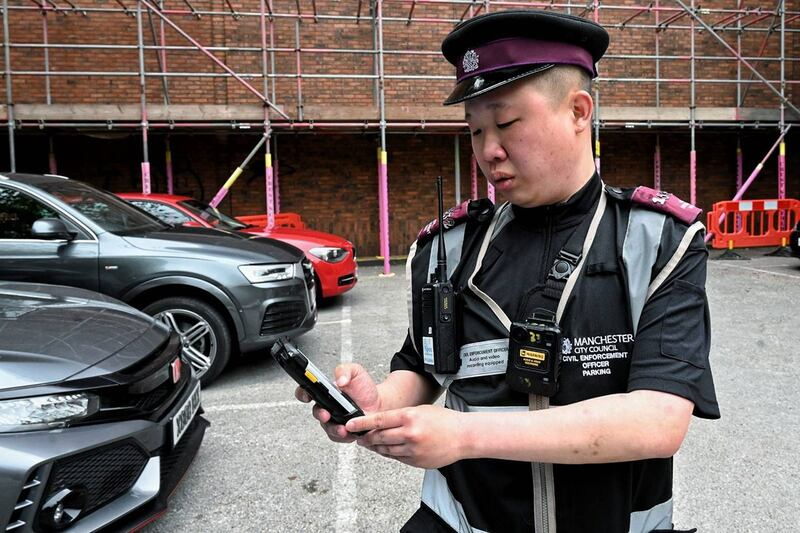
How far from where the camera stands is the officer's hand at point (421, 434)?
0.85 meters

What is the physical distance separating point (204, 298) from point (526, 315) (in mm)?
3846

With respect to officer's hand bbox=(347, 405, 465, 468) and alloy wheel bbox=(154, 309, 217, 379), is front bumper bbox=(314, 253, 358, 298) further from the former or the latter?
officer's hand bbox=(347, 405, 465, 468)

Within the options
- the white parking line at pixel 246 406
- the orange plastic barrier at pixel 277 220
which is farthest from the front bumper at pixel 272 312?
the orange plastic barrier at pixel 277 220

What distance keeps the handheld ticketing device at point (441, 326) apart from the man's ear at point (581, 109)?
265mm

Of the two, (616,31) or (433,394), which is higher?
(616,31)

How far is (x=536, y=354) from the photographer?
979mm

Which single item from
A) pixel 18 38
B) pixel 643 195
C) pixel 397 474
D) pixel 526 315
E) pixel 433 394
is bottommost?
pixel 397 474

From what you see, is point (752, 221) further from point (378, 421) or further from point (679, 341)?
point (378, 421)

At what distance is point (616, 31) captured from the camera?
12.2 meters

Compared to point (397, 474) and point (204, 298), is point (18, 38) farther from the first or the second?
point (397, 474)

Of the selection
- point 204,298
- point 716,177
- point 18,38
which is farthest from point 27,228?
point 716,177

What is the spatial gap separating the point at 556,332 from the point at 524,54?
47 centimetres

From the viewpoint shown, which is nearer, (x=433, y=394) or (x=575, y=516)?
(x=575, y=516)

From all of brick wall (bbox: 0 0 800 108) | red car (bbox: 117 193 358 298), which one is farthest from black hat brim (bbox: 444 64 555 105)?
brick wall (bbox: 0 0 800 108)
